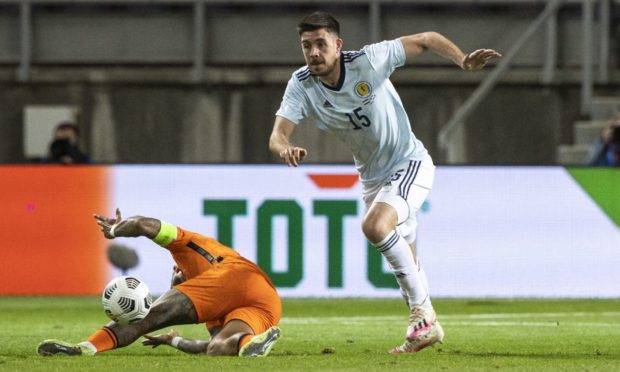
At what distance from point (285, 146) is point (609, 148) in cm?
768

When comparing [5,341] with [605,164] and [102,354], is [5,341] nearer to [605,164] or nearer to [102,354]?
[102,354]

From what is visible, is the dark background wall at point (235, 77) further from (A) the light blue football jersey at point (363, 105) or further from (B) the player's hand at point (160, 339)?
(B) the player's hand at point (160, 339)

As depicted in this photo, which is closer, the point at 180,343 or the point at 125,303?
the point at 125,303

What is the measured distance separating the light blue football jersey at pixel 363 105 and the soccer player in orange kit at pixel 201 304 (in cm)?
96

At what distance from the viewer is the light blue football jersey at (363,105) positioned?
914 cm

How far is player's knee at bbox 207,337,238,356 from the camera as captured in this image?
8664 mm

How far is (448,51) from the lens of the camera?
29.3 feet

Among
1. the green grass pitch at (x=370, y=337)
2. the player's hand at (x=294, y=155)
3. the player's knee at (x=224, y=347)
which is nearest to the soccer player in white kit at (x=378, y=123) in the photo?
the player's hand at (x=294, y=155)

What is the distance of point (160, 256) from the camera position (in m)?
14.4

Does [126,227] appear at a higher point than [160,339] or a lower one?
higher

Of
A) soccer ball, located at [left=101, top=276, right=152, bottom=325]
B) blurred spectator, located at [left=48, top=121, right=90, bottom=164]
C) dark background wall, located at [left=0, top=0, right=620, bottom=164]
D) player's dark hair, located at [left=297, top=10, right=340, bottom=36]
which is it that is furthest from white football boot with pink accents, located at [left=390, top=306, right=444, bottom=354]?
dark background wall, located at [left=0, top=0, right=620, bottom=164]

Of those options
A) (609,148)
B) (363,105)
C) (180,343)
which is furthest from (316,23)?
(609,148)

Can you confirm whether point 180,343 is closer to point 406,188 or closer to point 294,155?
point 294,155

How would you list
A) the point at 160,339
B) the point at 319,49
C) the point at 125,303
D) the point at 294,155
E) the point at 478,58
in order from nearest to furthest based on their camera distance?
the point at 294,155 < the point at 125,303 < the point at 478,58 < the point at 319,49 < the point at 160,339
